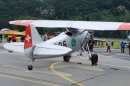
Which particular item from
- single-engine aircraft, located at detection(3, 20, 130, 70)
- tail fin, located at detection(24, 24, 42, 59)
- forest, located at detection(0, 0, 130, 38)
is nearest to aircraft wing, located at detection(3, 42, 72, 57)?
single-engine aircraft, located at detection(3, 20, 130, 70)

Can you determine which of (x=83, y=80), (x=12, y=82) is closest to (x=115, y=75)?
(x=83, y=80)

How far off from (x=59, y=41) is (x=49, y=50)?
169cm

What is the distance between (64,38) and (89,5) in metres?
122

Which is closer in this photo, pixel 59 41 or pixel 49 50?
pixel 49 50

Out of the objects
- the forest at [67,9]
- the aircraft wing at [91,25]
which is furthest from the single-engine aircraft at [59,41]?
the forest at [67,9]

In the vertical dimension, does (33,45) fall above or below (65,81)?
above

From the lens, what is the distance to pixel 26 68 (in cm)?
1319

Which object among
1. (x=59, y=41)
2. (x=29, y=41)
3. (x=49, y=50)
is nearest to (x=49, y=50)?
(x=49, y=50)

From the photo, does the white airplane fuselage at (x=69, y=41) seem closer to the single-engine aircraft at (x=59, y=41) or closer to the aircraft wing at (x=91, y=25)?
the single-engine aircraft at (x=59, y=41)

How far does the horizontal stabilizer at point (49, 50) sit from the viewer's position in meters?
11.7

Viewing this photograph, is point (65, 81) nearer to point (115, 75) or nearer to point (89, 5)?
point (115, 75)

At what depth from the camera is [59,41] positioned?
44.4ft

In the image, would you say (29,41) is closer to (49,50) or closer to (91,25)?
(49,50)

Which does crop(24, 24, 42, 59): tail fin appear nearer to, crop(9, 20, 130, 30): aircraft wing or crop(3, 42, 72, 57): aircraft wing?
crop(3, 42, 72, 57): aircraft wing
